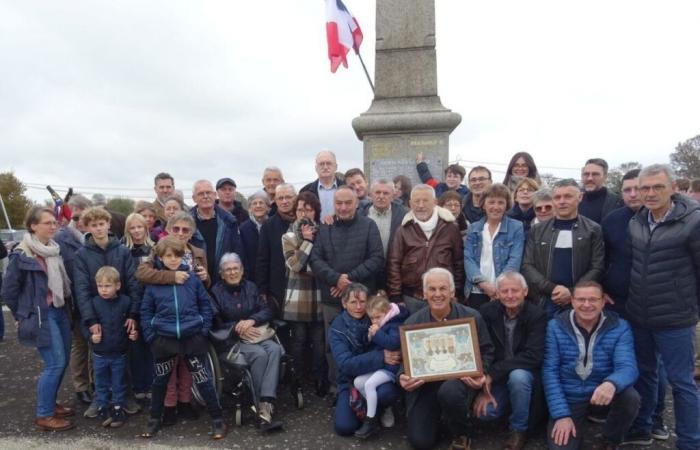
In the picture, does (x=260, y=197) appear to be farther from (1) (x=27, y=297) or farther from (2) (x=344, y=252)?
(1) (x=27, y=297)

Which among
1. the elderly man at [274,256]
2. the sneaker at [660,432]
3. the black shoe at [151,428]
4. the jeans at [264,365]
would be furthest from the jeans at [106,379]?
the sneaker at [660,432]

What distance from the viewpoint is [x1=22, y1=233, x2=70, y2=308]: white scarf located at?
4.03 metres

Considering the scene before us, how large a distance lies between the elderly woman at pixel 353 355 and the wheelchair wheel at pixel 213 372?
1071mm

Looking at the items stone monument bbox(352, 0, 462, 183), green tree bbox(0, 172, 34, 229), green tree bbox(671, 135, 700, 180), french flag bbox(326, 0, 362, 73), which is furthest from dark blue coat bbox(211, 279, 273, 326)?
green tree bbox(0, 172, 34, 229)

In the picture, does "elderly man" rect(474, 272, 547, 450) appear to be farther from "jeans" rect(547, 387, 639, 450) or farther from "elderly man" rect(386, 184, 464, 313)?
"elderly man" rect(386, 184, 464, 313)

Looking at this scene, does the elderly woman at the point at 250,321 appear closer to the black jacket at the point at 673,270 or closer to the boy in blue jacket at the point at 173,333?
the boy in blue jacket at the point at 173,333

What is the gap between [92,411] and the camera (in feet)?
13.9

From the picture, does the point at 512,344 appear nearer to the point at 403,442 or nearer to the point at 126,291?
the point at 403,442

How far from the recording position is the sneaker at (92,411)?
13.9ft

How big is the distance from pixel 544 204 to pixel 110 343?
4.11 meters

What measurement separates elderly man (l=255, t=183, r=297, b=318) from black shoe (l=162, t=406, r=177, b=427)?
126 cm

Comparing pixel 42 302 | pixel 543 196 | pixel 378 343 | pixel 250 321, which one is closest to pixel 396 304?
pixel 378 343

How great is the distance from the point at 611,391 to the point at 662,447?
81cm

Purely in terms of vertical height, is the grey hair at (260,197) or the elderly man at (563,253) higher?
the grey hair at (260,197)
